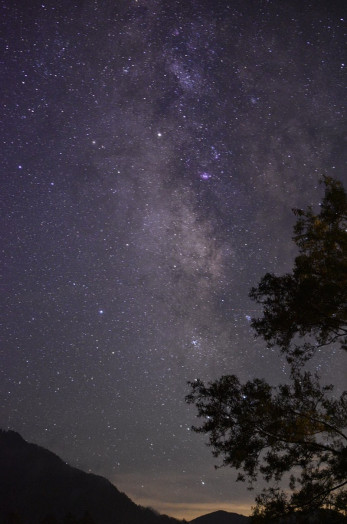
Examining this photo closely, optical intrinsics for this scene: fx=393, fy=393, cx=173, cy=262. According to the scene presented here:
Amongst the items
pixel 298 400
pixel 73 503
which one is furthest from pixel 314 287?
pixel 73 503

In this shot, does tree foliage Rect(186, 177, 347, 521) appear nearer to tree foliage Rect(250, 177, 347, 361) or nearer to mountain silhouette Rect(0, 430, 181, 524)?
tree foliage Rect(250, 177, 347, 361)

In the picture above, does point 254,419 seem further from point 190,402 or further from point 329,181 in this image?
point 329,181

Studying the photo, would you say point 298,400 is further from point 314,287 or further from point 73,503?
point 73,503

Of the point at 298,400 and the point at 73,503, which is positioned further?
the point at 73,503

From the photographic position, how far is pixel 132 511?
161750mm

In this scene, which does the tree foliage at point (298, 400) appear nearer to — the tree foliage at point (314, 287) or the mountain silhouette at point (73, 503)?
the tree foliage at point (314, 287)

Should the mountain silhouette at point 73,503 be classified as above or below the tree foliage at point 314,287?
below

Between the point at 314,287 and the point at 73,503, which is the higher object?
the point at 314,287

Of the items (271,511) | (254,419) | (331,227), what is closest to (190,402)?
(254,419)

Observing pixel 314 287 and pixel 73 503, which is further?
pixel 73 503

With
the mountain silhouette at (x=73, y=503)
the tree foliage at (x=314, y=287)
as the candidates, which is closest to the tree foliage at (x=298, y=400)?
the tree foliage at (x=314, y=287)

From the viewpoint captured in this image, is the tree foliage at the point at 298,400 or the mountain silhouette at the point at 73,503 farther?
the mountain silhouette at the point at 73,503

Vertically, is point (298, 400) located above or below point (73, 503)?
above

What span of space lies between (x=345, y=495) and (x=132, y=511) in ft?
603
